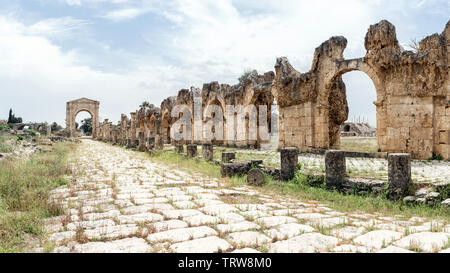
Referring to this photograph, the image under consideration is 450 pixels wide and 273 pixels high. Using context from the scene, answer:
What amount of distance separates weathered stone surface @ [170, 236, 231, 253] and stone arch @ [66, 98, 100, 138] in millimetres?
65259

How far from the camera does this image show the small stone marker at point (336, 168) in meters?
6.82

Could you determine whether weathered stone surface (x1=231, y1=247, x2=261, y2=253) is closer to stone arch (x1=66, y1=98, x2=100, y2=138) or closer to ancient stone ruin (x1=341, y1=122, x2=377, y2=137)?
ancient stone ruin (x1=341, y1=122, x2=377, y2=137)

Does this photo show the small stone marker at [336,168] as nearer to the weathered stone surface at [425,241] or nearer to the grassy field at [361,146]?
the weathered stone surface at [425,241]

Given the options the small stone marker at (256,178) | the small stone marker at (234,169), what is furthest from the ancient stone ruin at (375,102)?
the small stone marker at (256,178)

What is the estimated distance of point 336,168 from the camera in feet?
22.6

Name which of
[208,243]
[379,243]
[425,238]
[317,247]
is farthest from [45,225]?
[425,238]

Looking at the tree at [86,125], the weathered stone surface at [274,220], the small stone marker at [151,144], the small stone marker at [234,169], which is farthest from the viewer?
the tree at [86,125]

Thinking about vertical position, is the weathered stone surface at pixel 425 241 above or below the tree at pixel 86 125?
below

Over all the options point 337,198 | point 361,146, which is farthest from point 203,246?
point 361,146

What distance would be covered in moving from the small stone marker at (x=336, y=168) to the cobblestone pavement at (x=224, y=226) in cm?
127

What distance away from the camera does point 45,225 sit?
3916 mm

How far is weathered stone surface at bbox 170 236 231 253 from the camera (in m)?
3.07

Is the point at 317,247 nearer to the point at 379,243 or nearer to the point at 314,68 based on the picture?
the point at 379,243

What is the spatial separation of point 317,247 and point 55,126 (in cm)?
8707
